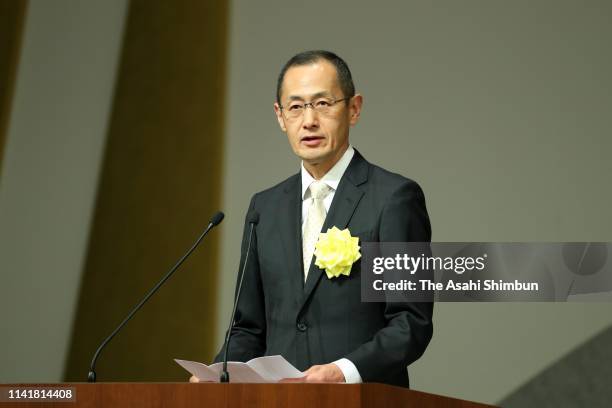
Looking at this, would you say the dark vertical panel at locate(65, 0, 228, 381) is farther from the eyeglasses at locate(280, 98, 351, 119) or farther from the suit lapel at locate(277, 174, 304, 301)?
the eyeglasses at locate(280, 98, 351, 119)

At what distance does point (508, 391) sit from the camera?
3777mm

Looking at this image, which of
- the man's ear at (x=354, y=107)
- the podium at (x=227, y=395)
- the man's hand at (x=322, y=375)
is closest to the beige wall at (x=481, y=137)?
the man's ear at (x=354, y=107)

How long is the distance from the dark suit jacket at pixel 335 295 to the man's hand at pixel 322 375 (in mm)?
229

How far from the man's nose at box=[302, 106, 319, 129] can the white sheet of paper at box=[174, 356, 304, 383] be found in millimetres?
858

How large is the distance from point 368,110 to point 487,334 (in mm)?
1057

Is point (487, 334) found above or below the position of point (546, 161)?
below

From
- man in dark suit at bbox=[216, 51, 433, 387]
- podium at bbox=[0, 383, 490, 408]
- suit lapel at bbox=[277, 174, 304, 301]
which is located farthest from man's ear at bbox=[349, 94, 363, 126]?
podium at bbox=[0, 383, 490, 408]

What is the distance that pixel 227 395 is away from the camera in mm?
1821

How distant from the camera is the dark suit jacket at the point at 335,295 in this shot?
8.41 ft

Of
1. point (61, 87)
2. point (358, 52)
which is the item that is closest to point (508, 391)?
point (358, 52)

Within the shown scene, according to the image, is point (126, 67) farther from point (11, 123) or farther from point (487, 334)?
point (487, 334)

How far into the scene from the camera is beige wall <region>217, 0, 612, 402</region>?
3.80 metres

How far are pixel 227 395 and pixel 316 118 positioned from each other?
3.69ft

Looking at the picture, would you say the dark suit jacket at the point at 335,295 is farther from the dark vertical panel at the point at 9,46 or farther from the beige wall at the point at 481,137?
the dark vertical panel at the point at 9,46
